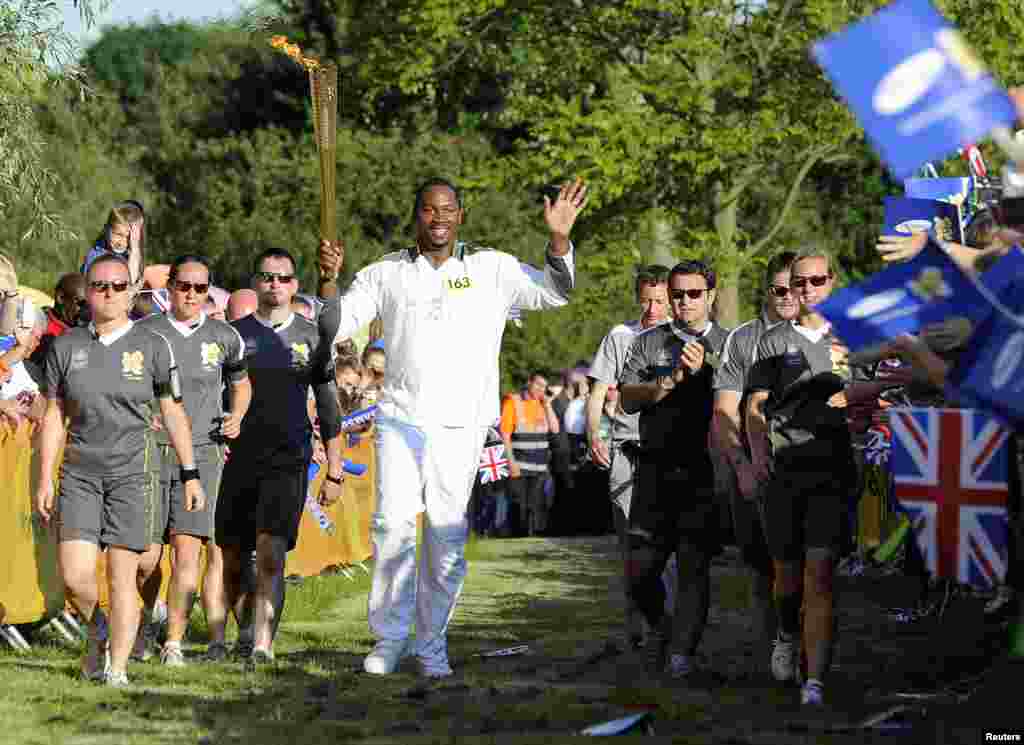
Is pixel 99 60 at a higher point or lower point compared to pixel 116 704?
higher

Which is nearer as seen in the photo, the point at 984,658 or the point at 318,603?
the point at 984,658

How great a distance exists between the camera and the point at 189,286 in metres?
11.0

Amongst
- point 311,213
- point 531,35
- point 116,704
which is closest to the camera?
point 116,704

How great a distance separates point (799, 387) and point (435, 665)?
7.87 ft

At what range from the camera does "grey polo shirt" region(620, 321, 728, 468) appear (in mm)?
10469

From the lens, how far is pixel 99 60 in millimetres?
92188

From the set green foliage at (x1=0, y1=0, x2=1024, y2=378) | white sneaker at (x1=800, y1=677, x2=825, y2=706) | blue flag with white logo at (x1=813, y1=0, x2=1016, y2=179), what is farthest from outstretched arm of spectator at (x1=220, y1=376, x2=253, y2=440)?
green foliage at (x1=0, y1=0, x2=1024, y2=378)

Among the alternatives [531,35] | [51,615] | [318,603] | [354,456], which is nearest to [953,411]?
[51,615]

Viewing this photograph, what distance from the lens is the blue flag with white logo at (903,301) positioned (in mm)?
6988

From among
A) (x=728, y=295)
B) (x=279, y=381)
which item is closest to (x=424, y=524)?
(x=279, y=381)

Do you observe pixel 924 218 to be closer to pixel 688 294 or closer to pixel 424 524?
pixel 688 294

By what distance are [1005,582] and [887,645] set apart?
4744 millimetres

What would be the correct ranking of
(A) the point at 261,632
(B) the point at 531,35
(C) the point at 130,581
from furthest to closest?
(B) the point at 531,35 → (A) the point at 261,632 → (C) the point at 130,581

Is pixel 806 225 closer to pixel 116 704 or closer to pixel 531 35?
pixel 531 35
